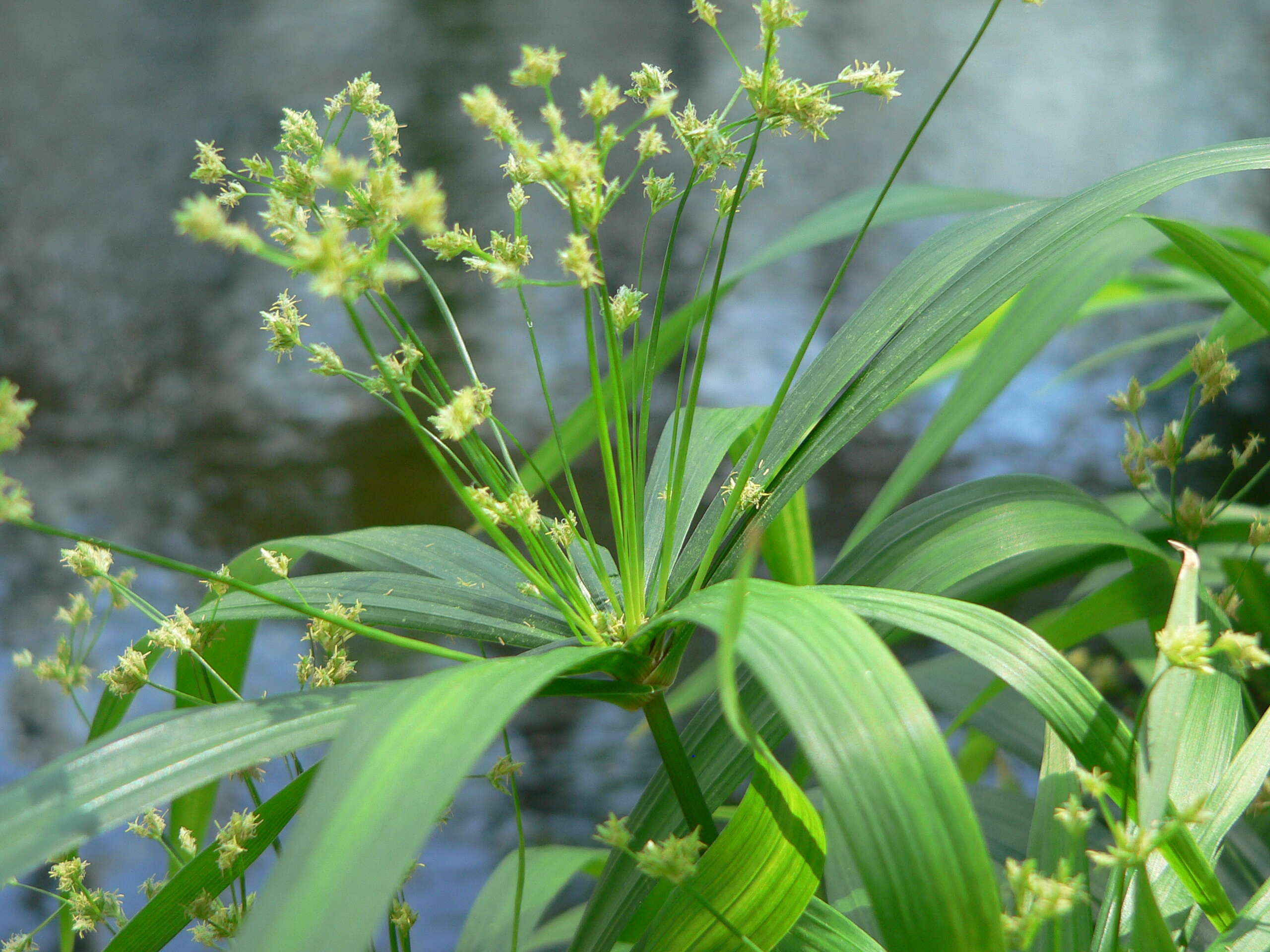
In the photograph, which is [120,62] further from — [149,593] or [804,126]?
[804,126]

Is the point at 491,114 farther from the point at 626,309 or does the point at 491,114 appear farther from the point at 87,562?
the point at 87,562

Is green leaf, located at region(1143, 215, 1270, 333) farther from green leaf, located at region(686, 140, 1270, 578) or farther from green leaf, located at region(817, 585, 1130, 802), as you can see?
green leaf, located at region(817, 585, 1130, 802)

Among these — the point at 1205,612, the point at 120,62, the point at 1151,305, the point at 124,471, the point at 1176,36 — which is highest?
the point at 1176,36

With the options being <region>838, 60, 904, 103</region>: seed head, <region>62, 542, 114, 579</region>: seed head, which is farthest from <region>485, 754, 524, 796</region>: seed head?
<region>838, 60, 904, 103</region>: seed head

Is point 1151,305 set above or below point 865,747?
above

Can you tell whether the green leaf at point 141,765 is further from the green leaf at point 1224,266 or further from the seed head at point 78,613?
the green leaf at point 1224,266

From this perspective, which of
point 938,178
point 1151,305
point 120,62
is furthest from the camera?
point 120,62

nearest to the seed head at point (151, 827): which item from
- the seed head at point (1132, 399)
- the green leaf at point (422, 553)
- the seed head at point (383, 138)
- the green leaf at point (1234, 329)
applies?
the green leaf at point (422, 553)

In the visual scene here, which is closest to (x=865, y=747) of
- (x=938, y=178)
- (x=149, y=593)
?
(x=149, y=593)
